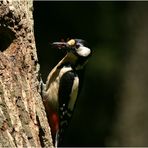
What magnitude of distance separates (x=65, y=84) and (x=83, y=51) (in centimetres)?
35

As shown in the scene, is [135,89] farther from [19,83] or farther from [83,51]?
[19,83]

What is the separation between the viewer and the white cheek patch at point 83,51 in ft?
20.9

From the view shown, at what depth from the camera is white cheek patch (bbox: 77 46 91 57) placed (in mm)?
6383

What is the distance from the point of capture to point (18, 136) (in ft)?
14.7

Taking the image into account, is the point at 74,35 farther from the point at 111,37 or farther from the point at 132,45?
the point at 132,45

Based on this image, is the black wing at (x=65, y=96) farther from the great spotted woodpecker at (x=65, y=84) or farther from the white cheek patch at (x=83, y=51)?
the white cheek patch at (x=83, y=51)

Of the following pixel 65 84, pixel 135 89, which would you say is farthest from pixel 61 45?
pixel 135 89

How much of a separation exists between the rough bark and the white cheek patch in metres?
1.20

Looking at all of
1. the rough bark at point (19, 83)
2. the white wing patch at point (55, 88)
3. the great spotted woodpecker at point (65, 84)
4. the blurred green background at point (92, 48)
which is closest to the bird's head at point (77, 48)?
the great spotted woodpecker at point (65, 84)

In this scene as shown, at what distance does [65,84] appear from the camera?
250 inches

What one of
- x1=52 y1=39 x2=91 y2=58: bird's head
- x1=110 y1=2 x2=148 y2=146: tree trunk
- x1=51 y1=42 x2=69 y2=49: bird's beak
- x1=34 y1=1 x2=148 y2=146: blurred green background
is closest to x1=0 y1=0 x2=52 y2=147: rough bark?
x1=51 y1=42 x2=69 y2=49: bird's beak

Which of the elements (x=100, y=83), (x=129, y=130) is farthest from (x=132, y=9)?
(x=100, y=83)

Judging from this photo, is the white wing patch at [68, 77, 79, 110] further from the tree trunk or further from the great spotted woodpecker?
the tree trunk

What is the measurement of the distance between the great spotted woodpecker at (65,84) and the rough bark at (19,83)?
1.04 meters
